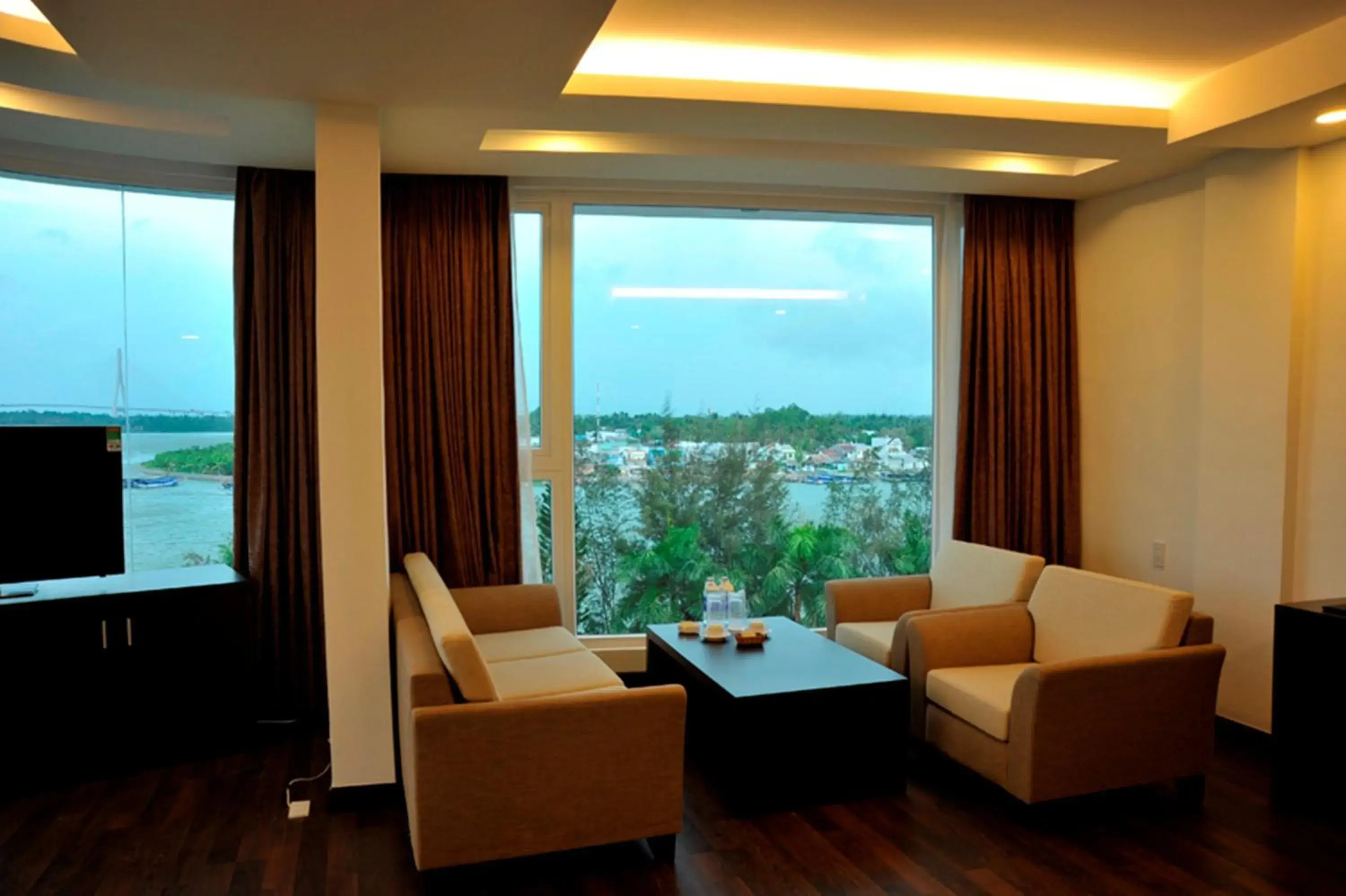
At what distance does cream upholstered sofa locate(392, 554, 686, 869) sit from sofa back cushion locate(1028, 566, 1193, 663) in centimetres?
180

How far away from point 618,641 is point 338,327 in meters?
2.49

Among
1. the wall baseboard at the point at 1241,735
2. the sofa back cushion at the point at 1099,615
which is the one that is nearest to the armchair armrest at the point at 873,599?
the sofa back cushion at the point at 1099,615

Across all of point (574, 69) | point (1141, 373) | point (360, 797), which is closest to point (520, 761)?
point (360, 797)

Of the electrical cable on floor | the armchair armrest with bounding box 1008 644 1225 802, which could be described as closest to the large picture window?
the electrical cable on floor

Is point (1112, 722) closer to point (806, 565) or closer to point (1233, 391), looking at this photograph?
point (1233, 391)

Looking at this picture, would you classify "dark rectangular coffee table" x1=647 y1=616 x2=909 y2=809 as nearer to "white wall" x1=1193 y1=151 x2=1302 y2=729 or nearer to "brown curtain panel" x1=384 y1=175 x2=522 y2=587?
"brown curtain panel" x1=384 y1=175 x2=522 y2=587

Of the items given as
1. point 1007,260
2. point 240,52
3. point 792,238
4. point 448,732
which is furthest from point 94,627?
point 1007,260

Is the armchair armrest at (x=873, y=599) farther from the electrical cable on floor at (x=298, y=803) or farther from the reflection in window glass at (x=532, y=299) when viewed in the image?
the electrical cable on floor at (x=298, y=803)

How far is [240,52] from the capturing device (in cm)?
279

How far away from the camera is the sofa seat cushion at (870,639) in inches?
167

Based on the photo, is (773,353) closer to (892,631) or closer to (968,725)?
(892,631)

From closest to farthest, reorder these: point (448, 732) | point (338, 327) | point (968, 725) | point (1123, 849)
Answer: point (448, 732)
point (1123, 849)
point (338, 327)
point (968, 725)

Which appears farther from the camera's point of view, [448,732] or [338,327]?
[338,327]

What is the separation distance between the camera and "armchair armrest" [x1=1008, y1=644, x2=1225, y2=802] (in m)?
3.26
